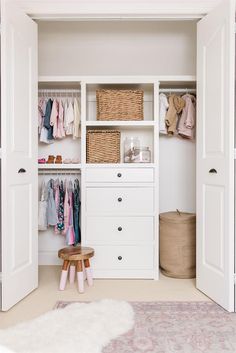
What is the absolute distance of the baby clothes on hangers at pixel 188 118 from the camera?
346 centimetres

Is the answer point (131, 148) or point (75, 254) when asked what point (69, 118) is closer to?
point (131, 148)

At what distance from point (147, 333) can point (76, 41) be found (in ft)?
9.64

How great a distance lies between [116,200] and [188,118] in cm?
105

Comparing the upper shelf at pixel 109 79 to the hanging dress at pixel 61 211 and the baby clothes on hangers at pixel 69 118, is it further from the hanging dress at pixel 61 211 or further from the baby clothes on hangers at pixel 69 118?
the hanging dress at pixel 61 211

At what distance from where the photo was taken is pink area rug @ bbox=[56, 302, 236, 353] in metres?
1.95

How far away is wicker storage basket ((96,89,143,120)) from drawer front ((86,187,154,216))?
26.5 inches

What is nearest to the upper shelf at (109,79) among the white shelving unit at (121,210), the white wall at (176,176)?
the white shelving unit at (121,210)

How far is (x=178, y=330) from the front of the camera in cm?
217

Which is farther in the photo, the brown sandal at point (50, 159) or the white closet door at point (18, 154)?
the brown sandal at point (50, 159)

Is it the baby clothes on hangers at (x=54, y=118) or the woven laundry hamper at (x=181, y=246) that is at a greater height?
the baby clothes on hangers at (x=54, y=118)

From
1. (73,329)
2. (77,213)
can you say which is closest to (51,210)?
(77,213)

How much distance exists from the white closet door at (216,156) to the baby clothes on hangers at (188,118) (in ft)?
1.68

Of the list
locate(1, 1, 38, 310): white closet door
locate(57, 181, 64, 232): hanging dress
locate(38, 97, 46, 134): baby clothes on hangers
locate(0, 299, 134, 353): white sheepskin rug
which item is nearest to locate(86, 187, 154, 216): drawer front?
locate(57, 181, 64, 232): hanging dress

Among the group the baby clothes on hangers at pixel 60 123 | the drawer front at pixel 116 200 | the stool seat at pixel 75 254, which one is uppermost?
the baby clothes on hangers at pixel 60 123
